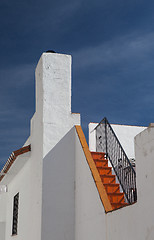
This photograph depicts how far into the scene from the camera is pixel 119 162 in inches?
381

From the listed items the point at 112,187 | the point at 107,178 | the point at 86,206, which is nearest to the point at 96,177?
the point at 86,206

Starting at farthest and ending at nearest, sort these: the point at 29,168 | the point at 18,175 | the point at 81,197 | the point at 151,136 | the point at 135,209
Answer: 1. the point at 18,175
2. the point at 29,168
3. the point at 81,197
4. the point at 135,209
5. the point at 151,136

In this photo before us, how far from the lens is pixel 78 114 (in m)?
9.18

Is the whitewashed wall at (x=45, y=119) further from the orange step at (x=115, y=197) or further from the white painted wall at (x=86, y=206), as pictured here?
the orange step at (x=115, y=197)

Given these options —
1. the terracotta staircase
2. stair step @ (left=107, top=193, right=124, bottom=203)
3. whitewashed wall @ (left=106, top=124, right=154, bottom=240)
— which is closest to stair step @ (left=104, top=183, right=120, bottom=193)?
the terracotta staircase

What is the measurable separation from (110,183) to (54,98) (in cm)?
257

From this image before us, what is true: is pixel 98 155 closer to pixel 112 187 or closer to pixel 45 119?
pixel 112 187

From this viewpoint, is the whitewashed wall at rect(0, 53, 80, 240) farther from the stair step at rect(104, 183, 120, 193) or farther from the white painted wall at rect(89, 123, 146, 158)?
the white painted wall at rect(89, 123, 146, 158)

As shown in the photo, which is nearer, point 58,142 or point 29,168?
point 58,142

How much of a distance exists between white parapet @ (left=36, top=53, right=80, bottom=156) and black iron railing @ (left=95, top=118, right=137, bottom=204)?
Answer: 1.37 metres

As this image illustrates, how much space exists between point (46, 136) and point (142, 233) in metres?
4.25

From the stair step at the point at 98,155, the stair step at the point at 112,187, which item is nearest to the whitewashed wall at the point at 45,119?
the stair step at the point at 98,155

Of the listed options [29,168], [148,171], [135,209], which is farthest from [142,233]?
[29,168]

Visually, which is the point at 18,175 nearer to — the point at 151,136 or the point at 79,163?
the point at 79,163
